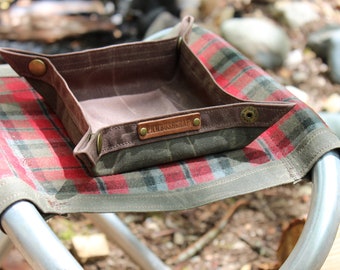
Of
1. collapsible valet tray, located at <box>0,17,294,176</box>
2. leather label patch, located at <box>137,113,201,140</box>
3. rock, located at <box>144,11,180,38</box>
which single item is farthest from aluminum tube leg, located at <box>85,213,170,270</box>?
rock, located at <box>144,11,180,38</box>

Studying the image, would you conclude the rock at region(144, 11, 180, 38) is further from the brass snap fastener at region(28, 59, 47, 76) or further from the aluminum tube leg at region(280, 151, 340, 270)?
the aluminum tube leg at region(280, 151, 340, 270)

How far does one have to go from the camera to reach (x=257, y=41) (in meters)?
2.14

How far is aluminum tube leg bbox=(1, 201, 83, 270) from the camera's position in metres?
0.63

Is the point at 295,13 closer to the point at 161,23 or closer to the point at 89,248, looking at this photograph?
the point at 161,23

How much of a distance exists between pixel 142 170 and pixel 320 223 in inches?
10.3

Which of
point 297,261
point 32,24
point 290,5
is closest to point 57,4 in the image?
point 32,24

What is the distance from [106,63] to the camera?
936 mm

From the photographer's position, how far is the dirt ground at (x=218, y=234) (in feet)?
4.60

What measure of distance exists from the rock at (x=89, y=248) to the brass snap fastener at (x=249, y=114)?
0.69 metres

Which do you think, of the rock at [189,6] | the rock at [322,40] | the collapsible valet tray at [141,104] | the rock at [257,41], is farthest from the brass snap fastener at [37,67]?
the rock at [322,40]

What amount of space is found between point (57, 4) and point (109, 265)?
1274mm

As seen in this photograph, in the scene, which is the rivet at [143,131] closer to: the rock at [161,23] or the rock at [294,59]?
the rock at [161,23]

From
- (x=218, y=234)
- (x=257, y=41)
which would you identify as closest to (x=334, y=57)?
(x=257, y=41)

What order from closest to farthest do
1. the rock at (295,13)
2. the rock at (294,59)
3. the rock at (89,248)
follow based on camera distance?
the rock at (89,248) < the rock at (294,59) < the rock at (295,13)
